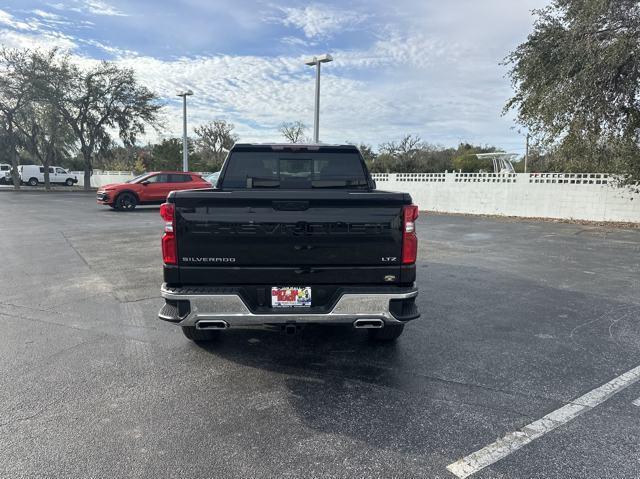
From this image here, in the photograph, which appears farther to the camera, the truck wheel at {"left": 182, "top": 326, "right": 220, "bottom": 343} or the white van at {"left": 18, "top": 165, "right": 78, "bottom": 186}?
the white van at {"left": 18, "top": 165, "right": 78, "bottom": 186}

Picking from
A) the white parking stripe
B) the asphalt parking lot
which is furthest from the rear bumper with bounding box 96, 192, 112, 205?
the white parking stripe

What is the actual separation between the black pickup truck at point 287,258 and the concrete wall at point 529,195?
14.8 m

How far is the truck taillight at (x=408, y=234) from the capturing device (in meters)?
3.39

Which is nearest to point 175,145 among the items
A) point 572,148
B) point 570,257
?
point 572,148

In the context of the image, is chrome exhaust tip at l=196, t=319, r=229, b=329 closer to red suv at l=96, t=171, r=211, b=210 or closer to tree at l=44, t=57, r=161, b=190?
red suv at l=96, t=171, r=211, b=210

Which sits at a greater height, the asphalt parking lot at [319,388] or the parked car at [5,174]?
the parked car at [5,174]

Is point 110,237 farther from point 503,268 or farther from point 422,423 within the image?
Result: point 422,423

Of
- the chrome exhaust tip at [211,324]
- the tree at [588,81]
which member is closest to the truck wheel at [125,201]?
the tree at [588,81]

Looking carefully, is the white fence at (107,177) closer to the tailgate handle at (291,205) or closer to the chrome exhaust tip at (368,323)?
the tailgate handle at (291,205)

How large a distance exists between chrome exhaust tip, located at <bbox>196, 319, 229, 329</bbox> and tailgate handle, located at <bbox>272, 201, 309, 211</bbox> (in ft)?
3.20

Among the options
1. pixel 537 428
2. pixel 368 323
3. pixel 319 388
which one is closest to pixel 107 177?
pixel 319 388

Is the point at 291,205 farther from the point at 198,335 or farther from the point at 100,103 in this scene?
the point at 100,103

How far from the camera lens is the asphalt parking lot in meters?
2.54

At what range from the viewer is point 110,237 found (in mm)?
11438
